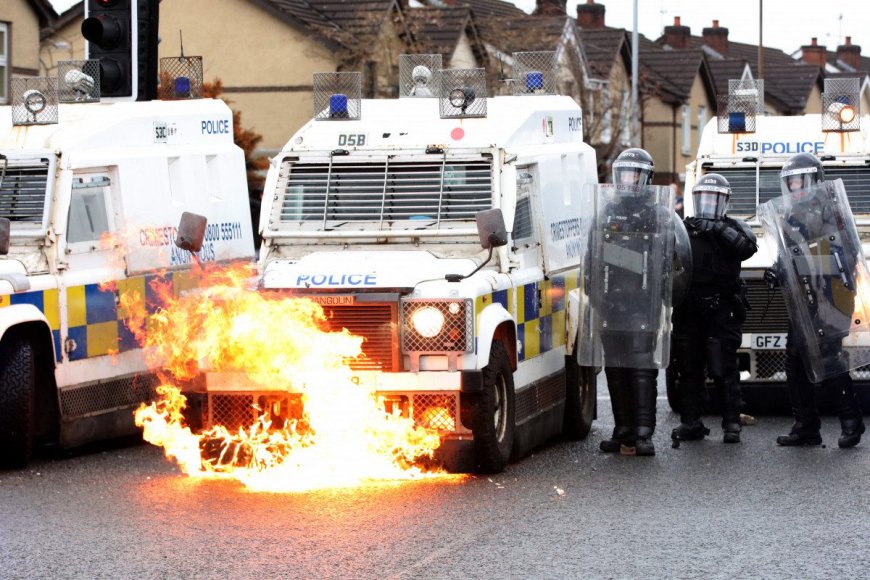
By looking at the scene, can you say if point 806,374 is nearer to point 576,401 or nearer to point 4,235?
point 576,401

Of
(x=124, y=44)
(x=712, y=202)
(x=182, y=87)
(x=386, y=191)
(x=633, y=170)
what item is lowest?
(x=712, y=202)

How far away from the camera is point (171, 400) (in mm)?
11781

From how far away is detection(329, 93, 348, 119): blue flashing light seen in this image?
12.7 m

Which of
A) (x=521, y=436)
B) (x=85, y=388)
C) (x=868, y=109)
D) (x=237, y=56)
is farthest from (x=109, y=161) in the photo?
(x=868, y=109)

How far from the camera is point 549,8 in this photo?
5475cm

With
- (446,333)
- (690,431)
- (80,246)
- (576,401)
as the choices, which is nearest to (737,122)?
(576,401)

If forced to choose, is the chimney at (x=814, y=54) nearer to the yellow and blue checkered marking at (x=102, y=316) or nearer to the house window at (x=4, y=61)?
the house window at (x=4, y=61)

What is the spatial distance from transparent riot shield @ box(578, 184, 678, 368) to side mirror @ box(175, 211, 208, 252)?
2720 millimetres

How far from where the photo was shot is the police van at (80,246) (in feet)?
39.3

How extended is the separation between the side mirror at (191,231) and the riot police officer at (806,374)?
171 inches

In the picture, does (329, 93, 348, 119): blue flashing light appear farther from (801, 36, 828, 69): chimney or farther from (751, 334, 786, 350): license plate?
(801, 36, 828, 69): chimney

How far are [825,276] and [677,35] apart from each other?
60.1 metres

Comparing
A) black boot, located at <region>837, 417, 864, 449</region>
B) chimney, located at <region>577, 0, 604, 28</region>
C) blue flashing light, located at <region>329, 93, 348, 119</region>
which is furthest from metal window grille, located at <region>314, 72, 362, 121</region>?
chimney, located at <region>577, 0, 604, 28</region>

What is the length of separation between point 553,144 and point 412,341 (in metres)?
3.22
